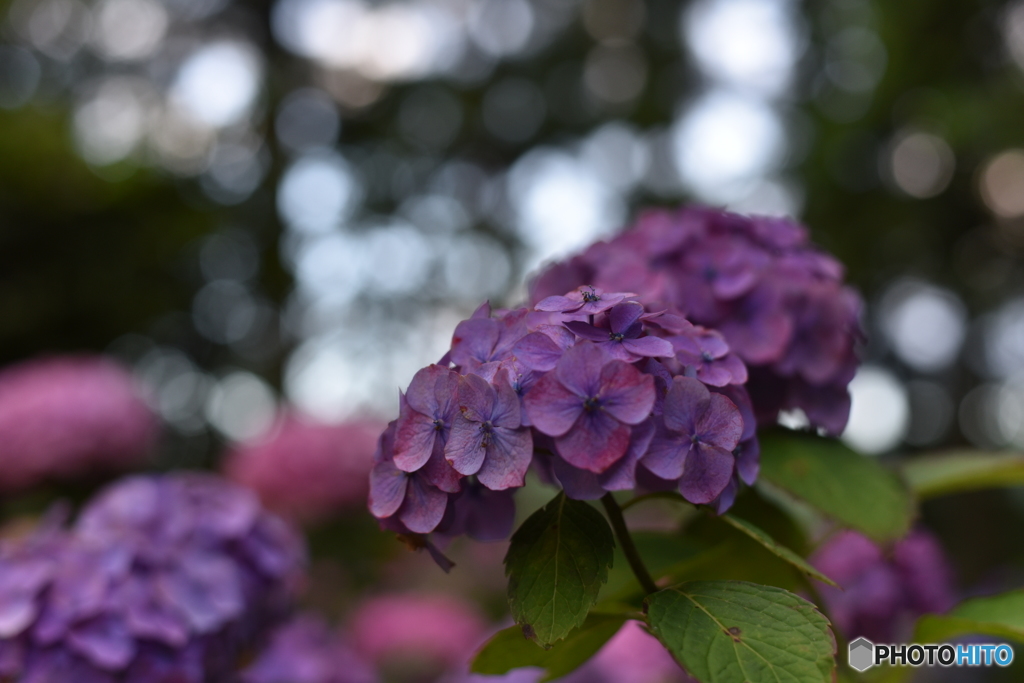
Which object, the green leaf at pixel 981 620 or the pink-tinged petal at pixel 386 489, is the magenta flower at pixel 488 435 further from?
the green leaf at pixel 981 620

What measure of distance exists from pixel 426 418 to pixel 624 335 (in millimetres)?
184

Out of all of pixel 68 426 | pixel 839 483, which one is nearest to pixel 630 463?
pixel 839 483

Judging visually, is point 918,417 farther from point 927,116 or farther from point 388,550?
point 388,550

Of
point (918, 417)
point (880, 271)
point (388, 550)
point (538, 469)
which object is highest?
point (538, 469)

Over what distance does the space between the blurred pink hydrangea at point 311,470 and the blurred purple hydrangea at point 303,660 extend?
1494 mm

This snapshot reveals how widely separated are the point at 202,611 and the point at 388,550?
6.63 feet

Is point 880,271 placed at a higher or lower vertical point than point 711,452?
lower

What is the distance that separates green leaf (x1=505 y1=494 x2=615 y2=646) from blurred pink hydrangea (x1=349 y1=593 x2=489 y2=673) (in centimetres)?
180

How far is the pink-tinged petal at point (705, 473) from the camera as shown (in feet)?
2.05

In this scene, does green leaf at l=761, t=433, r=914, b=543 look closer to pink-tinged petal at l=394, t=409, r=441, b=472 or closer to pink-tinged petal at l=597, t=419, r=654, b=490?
pink-tinged petal at l=597, t=419, r=654, b=490

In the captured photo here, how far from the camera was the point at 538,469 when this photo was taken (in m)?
0.80

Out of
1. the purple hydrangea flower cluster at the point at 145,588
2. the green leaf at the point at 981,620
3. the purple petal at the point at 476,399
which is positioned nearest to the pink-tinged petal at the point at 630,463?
the purple petal at the point at 476,399

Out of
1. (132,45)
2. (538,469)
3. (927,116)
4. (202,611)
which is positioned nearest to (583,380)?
(538,469)

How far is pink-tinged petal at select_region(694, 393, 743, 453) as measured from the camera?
63 cm
